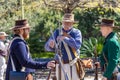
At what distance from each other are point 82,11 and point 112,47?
74.5ft

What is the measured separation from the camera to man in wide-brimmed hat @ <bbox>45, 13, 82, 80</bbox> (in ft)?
24.2

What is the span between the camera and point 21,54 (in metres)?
5.86

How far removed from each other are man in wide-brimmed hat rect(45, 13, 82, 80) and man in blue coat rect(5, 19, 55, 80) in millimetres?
1128

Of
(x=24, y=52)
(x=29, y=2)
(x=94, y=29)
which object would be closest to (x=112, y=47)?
(x=24, y=52)

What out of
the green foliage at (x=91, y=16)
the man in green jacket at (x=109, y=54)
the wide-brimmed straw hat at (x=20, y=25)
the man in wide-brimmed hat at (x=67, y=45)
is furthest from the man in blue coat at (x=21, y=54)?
the green foliage at (x=91, y=16)

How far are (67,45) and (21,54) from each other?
1827 mm

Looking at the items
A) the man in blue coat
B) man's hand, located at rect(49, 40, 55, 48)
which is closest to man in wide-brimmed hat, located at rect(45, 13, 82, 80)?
man's hand, located at rect(49, 40, 55, 48)

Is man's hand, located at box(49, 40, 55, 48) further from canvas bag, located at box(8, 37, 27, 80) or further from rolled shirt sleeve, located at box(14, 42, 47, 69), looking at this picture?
rolled shirt sleeve, located at box(14, 42, 47, 69)

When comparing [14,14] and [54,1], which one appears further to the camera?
[14,14]

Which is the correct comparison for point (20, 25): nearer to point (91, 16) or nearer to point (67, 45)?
point (67, 45)

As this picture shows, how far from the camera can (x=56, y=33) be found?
Answer: 764 centimetres

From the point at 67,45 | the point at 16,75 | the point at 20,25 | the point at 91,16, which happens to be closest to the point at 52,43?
the point at 67,45

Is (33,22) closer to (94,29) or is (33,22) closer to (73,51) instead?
(94,29)

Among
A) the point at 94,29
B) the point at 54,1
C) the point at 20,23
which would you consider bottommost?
the point at 94,29
